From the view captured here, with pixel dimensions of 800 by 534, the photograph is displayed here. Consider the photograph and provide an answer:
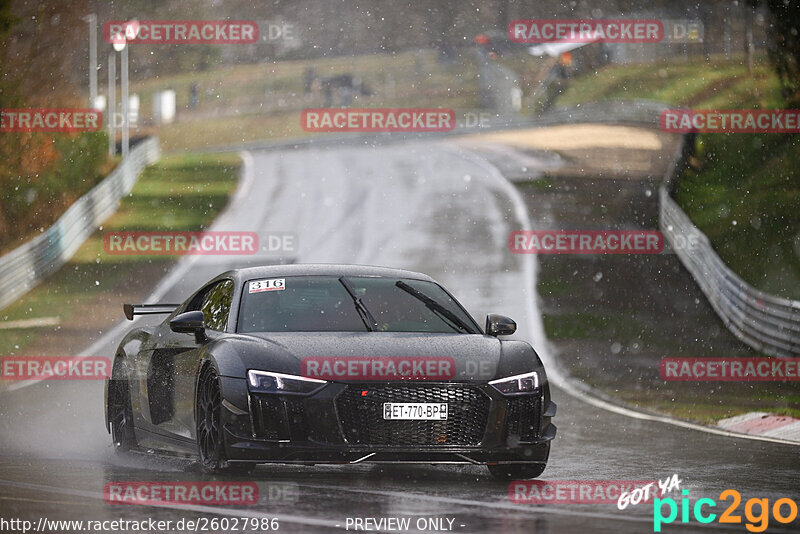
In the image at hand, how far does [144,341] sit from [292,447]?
270 cm

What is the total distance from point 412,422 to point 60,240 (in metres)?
25.3

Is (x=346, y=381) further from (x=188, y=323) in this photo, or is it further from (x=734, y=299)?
(x=734, y=299)

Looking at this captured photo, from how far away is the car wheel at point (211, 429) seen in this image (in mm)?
8859

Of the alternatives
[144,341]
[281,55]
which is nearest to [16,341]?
[144,341]

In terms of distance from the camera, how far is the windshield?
9641 mm

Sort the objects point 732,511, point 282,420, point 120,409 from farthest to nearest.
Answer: point 120,409
point 282,420
point 732,511

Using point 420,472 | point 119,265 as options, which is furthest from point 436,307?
point 119,265

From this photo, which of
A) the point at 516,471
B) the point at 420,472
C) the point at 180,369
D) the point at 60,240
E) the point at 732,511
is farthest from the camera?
the point at 60,240

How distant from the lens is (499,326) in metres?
9.78

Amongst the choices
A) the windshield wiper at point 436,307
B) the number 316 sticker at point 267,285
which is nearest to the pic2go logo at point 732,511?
the windshield wiper at point 436,307

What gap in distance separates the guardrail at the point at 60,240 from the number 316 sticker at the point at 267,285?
18.1 meters

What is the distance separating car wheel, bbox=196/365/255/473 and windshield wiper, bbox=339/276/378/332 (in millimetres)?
1092

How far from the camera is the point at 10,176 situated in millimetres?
43438

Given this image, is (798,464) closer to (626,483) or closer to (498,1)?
(626,483)
